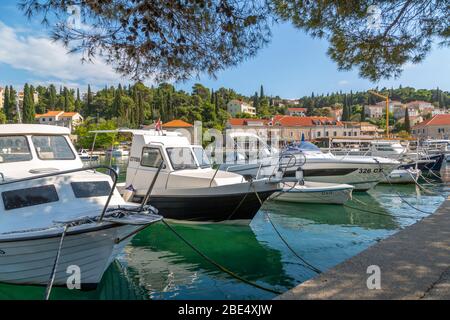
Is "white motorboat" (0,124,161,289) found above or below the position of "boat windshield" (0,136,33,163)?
below

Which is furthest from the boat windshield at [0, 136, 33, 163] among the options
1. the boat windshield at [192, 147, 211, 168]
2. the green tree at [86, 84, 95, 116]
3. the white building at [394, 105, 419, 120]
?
the white building at [394, 105, 419, 120]

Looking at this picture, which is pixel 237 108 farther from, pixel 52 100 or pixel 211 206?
→ pixel 211 206

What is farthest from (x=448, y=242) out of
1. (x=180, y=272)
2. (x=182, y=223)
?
(x=182, y=223)

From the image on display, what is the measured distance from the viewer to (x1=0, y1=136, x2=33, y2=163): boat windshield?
827 centimetres

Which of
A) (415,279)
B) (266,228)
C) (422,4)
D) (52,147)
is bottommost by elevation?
(266,228)

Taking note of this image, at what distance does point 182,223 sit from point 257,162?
8.72 meters

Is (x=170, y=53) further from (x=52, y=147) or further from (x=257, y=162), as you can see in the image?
(x=257, y=162)

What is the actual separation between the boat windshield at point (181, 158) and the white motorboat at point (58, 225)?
13.8ft

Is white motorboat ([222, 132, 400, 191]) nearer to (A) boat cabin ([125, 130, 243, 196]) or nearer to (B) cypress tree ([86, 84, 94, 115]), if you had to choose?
(A) boat cabin ([125, 130, 243, 196])

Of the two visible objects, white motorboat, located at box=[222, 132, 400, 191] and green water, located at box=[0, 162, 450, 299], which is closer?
green water, located at box=[0, 162, 450, 299]

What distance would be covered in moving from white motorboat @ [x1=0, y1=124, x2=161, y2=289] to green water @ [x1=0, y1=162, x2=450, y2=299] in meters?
0.55

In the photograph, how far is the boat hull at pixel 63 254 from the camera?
21.1 feet

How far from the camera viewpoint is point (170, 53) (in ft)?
22.6

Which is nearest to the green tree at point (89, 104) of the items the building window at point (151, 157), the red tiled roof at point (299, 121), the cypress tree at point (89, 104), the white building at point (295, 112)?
the cypress tree at point (89, 104)
